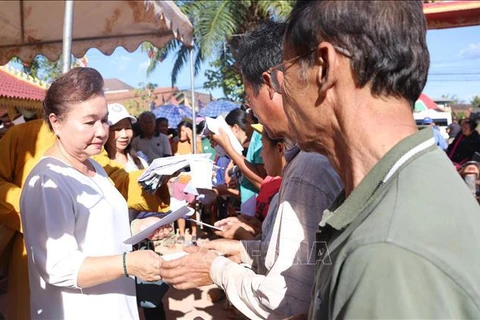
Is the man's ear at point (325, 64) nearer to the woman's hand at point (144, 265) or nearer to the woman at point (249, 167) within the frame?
the woman's hand at point (144, 265)

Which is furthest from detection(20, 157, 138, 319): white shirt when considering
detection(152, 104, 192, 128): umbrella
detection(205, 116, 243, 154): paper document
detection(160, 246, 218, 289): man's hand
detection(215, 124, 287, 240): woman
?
detection(152, 104, 192, 128): umbrella

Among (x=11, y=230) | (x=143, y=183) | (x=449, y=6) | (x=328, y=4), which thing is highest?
(x=449, y=6)

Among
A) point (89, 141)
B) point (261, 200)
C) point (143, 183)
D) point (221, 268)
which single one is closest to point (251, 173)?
point (261, 200)

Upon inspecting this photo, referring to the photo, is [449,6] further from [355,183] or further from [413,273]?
[413,273]

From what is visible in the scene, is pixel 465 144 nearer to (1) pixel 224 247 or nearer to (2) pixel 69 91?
(1) pixel 224 247

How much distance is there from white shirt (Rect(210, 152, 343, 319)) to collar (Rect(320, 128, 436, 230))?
41cm

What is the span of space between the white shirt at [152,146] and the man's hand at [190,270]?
508 centimetres

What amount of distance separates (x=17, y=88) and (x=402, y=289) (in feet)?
26.1

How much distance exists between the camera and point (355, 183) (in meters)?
0.88

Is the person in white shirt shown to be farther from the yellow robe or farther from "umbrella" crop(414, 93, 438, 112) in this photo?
"umbrella" crop(414, 93, 438, 112)

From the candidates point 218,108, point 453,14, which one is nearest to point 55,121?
point 453,14

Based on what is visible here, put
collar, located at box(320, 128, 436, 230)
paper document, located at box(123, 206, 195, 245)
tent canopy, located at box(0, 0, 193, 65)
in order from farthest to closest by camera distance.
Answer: tent canopy, located at box(0, 0, 193, 65)
paper document, located at box(123, 206, 195, 245)
collar, located at box(320, 128, 436, 230)

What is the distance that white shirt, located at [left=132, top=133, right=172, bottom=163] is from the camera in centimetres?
669

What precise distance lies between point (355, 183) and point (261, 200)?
1965 millimetres
